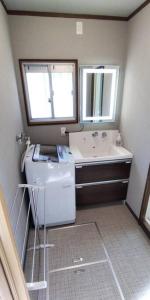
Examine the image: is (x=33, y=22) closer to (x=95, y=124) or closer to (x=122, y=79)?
(x=122, y=79)

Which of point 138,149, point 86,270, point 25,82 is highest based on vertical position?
point 25,82

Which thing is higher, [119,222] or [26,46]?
[26,46]

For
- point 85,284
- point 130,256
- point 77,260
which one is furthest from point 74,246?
point 130,256

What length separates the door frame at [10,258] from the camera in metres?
0.63

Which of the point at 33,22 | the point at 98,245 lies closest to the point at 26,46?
the point at 33,22

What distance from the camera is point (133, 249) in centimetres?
163

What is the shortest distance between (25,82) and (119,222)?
203cm

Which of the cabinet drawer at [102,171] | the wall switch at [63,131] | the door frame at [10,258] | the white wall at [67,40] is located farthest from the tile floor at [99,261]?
the white wall at [67,40]

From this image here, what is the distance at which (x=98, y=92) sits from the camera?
2133 millimetres

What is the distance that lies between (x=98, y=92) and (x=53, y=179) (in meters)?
1.28

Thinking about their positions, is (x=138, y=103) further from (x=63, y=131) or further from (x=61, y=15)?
(x=61, y=15)

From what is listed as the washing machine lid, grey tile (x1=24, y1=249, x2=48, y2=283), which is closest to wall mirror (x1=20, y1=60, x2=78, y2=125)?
the washing machine lid

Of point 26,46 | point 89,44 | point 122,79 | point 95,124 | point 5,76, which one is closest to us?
point 5,76

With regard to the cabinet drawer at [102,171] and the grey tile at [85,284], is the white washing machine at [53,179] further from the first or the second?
the grey tile at [85,284]
